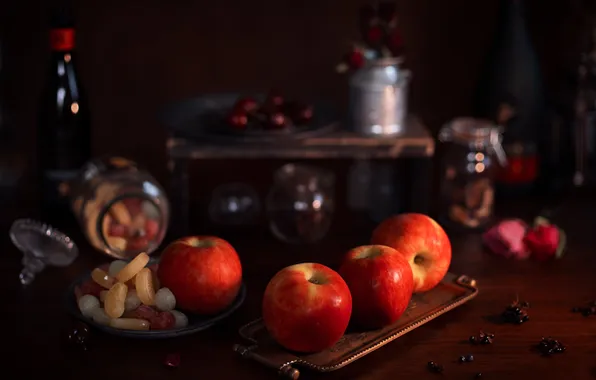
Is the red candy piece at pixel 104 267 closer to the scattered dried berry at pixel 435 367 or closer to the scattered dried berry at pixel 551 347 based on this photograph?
the scattered dried berry at pixel 435 367

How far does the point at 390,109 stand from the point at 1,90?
70cm

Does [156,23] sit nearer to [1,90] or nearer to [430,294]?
[1,90]

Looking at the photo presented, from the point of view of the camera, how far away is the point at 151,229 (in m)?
1.35

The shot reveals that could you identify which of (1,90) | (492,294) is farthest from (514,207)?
(1,90)

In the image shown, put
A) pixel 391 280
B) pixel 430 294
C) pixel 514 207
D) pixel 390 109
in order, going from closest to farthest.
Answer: pixel 391 280 → pixel 430 294 → pixel 390 109 → pixel 514 207

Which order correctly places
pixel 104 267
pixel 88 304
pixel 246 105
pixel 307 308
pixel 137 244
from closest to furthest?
1. pixel 307 308
2. pixel 88 304
3. pixel 104 267
4. pixel 137 244
5. pixel 246 105

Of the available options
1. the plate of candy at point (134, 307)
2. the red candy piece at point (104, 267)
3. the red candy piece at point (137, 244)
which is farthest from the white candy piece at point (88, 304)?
the red candy piece at point (137, 244)

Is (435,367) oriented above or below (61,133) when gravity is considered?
below

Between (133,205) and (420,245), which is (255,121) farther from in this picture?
(420,245)

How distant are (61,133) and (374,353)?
0.70m

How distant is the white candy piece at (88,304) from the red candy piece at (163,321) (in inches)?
3.0

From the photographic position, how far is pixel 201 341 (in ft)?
3.56

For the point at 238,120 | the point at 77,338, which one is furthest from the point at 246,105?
the point at 77,338

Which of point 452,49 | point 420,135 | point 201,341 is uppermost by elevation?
point 452,49
